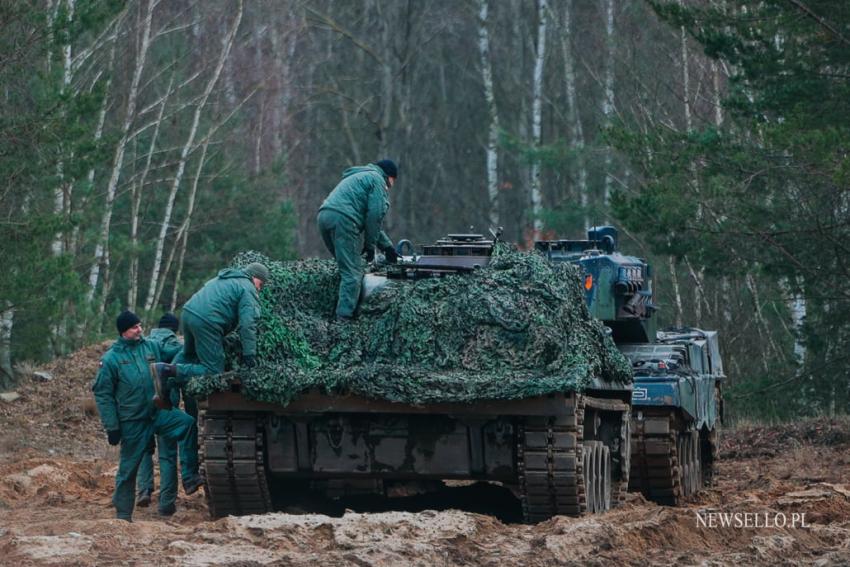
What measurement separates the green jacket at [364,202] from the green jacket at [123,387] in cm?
185

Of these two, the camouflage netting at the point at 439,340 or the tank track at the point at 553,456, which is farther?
the tank track at the point at 553,456

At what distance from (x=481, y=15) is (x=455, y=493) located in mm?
26876

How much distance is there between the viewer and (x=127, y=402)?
466 inches

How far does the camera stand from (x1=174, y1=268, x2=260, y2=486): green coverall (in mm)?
11141

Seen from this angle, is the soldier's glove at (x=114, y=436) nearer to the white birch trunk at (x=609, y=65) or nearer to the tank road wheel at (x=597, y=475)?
the tank road wheel at (x=597, y=475)

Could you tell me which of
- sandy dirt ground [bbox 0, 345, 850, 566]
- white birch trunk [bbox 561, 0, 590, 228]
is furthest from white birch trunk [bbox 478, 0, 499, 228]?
sandy dirt ground [bbox 0, 345, 850, 566]

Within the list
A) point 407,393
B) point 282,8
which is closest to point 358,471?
point 407,393

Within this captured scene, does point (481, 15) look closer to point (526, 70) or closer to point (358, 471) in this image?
point (526, 70)

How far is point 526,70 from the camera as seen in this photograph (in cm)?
4644

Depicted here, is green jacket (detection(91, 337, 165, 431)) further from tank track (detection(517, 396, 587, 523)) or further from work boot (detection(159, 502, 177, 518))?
tank track (detection(517, 396, 587, 523))

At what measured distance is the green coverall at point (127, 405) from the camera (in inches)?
464

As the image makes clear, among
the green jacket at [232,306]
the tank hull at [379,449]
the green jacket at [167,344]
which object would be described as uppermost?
the green jacket at [232,306]

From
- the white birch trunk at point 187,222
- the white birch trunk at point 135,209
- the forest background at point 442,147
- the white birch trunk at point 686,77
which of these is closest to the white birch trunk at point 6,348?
the forest background at point 442,147

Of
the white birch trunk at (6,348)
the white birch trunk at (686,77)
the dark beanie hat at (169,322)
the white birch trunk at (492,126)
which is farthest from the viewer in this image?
the white birch trunk at (492,126)
